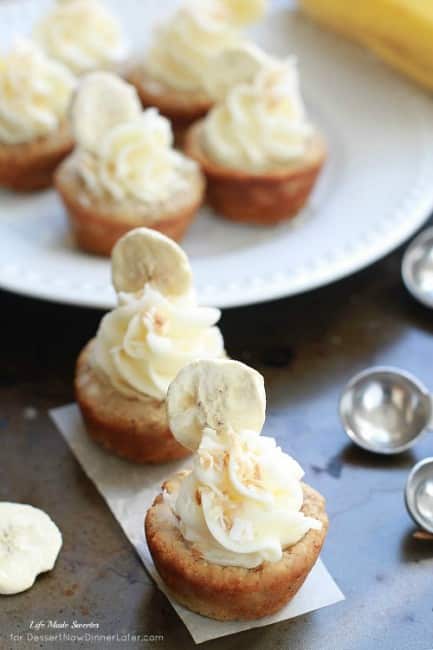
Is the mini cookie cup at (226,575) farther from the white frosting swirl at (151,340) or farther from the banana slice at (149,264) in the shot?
the banana slice at (149,264)

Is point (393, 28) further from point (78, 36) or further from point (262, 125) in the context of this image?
point (78, 36)

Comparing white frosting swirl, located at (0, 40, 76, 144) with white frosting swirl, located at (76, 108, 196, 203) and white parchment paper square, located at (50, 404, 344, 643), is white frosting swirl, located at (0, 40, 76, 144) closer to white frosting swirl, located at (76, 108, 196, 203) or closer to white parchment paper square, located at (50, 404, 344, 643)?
white frosting swirl, located at (76, 108, 196, 203)

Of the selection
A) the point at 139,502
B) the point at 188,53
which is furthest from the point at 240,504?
the point at 188,53

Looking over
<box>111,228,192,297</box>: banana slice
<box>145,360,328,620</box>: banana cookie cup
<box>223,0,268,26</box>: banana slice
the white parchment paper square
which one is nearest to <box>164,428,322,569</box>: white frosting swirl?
<box>145,360,328,620</box>: banana cookie cup

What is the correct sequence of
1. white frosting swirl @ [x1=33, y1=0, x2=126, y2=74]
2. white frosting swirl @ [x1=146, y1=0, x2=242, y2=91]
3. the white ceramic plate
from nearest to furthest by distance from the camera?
1. the white ceramic plate
2. white frosting swirl @ [x1=146, y1=0, x2=242, y2=91]
3. white frosting swirl @ [x1=33, y1=0, x2=126, y2=74]

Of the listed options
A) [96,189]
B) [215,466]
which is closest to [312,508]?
[215,466]

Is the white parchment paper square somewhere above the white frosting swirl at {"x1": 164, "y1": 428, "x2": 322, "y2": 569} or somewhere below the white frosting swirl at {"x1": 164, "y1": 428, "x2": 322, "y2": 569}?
below
